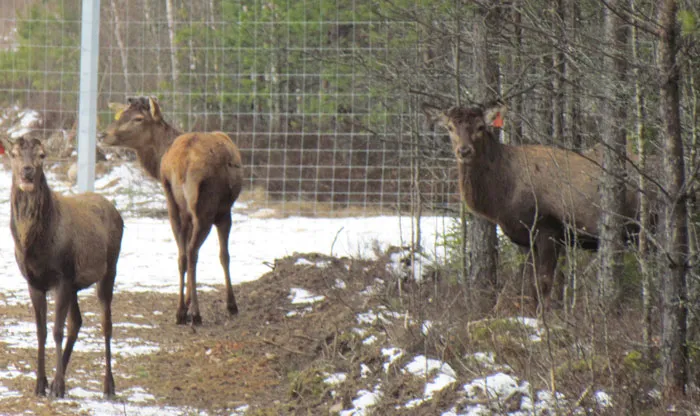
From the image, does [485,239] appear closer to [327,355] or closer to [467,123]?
[467,123]

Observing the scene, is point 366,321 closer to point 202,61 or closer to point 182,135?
point 182,135

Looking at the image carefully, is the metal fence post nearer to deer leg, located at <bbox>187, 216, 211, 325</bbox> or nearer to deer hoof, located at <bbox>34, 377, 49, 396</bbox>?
deer leg, located at <bbox>187, 216, 211, 325</bbox>

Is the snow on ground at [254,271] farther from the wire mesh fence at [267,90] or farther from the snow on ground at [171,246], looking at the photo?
the wire mesh fence at [267,90]

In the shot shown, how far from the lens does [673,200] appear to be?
4.55m

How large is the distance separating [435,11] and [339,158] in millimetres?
8918

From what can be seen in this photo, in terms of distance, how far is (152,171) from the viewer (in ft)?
35.4

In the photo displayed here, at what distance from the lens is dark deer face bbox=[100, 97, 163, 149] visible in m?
10.5

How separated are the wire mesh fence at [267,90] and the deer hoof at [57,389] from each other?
707 cm

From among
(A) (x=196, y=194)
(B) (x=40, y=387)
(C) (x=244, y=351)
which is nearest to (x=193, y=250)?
(A) (x=196, y=194)

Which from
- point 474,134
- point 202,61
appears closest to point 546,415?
point 474,134

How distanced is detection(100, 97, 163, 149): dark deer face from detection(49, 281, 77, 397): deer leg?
4147 mm

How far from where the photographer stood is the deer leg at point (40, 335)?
21.2 feet

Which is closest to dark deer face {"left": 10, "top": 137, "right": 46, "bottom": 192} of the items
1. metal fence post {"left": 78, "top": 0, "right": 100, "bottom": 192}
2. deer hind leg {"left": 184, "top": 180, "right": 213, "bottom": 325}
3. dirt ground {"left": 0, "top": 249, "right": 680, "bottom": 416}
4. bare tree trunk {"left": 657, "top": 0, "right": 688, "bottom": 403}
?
dirt ground {"left": 0, "top": 249, "right": 680, "bottom": 416}

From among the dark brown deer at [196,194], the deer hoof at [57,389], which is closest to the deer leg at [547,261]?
the dark brown deer at [196,194]
